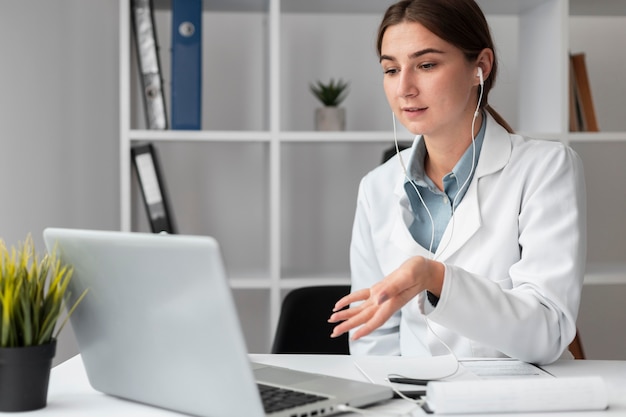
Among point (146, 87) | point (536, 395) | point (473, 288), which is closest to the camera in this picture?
point (536, 395)

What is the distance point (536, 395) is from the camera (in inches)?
39.8

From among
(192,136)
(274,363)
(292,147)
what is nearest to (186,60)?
(192,136)

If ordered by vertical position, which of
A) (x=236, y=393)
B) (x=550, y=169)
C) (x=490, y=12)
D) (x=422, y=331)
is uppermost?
(x=490, y=12)

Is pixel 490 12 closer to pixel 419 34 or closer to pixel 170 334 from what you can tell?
pixel 419 34

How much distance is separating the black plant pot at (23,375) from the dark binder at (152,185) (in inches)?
56.0

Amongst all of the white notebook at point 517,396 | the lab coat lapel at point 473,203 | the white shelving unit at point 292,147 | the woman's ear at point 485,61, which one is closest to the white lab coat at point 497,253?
the lab coat lapel at point 473,203

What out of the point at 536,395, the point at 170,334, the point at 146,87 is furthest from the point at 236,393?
the point at 146,87

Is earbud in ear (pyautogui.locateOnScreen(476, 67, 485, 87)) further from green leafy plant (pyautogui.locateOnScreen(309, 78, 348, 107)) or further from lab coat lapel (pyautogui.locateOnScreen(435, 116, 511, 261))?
green leafy plant (pyautogui.locateOnScreen(309, 78, 348, 107))

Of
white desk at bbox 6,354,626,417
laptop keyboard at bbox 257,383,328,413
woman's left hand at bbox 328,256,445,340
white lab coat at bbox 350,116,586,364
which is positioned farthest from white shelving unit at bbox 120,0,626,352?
laptop keyboard at bbox 257,383,328,413

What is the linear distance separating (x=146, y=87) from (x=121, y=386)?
1506mm

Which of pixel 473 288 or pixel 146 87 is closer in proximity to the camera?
pixel 473 288

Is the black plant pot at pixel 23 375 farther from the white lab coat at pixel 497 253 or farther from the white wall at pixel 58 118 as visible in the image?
the white wall at pixel 58 118

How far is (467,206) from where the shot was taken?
5.32 feet

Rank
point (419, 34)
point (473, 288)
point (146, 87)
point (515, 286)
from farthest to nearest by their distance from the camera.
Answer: point (146, 87), point (419, 34), point (515, 286), point (473, 288)
